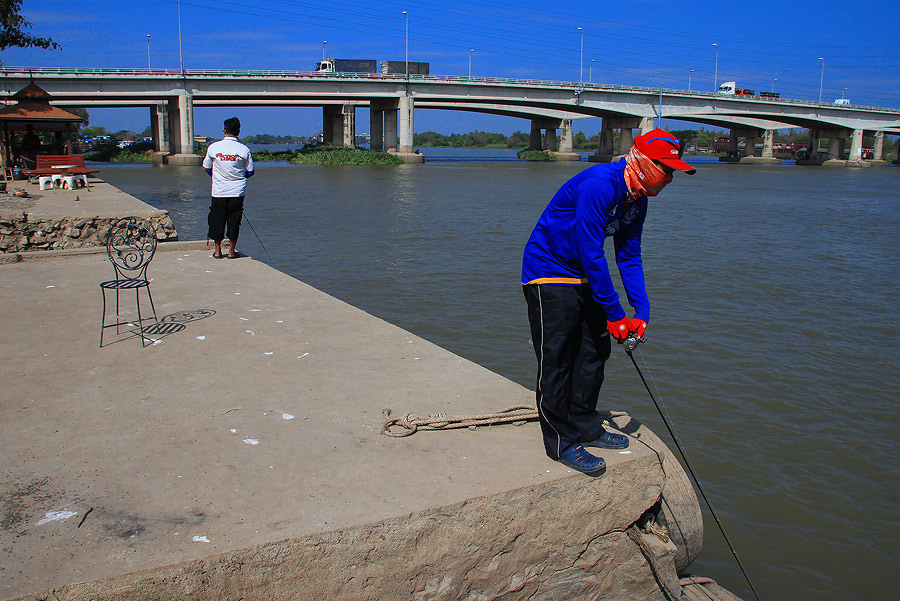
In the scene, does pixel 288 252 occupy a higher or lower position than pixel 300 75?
lower

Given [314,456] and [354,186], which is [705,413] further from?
[354,186]

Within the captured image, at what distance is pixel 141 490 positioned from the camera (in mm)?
3240

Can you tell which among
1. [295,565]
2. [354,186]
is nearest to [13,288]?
[295,565]

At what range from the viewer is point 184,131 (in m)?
56.8

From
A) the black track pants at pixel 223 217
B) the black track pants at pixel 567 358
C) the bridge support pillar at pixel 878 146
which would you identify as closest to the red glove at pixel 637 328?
the black track pants at pixel 567 358

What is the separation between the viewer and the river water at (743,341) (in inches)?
187

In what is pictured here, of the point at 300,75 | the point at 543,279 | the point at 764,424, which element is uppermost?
the point at 300,75

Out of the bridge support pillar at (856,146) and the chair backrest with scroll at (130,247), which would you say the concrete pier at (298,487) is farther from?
the bridge support pillar at (856,146)

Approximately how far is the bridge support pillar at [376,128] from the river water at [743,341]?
51.7m

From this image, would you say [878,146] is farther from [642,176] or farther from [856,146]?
[642,176]

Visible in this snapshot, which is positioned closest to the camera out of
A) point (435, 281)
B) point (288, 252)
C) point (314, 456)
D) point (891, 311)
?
point (314, 456)

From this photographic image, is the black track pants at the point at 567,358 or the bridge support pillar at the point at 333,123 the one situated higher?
the bridge support pillar at the point at 333,123

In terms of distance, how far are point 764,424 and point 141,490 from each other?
5.31 meters

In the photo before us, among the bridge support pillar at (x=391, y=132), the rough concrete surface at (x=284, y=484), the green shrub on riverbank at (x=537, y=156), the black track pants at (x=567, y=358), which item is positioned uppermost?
the bridge support pillar at (x=391, y=132)
